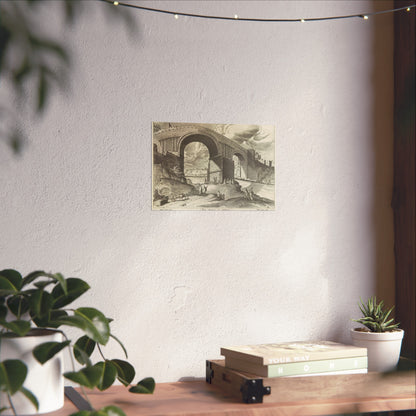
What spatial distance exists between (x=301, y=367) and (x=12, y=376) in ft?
2.73

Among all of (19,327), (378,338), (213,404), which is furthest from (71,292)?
(378,338)

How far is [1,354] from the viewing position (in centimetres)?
150

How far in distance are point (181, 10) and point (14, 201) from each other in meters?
0.84

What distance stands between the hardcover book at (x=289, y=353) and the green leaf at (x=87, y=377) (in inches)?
19.9

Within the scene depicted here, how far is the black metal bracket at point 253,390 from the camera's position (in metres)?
1.67

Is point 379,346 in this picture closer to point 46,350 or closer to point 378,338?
point 378,338

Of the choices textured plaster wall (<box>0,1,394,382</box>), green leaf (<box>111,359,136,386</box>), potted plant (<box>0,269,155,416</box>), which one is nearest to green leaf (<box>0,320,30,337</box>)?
potted plant (<box>0,269,155,416</box>)

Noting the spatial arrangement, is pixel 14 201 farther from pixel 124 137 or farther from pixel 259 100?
pixel 259 100

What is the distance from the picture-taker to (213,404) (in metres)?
1.68

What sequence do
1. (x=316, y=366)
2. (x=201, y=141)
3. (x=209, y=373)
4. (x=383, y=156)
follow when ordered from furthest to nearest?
(x=383, y=156)
(x=201, y=141)
(x=209, y=373)
(x=316, y=366)

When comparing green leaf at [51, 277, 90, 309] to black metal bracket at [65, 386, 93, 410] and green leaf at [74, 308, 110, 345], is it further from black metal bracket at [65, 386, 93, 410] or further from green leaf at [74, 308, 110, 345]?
black metal bracket at [65, 386, 93, 410]

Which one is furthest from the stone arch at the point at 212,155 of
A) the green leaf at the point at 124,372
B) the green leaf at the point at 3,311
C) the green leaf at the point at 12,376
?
the green leaf at the point at 12,376

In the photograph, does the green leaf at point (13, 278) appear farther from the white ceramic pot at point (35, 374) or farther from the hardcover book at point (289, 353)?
the hardcover book at point (289, 353)

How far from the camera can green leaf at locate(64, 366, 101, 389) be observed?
1.41 meters
